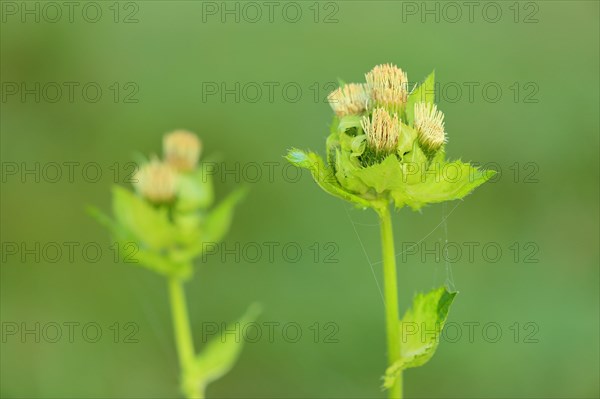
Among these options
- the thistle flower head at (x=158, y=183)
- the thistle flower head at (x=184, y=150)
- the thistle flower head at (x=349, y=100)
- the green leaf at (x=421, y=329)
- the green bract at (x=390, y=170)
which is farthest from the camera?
the thistle flower head at (x=184, y=150)

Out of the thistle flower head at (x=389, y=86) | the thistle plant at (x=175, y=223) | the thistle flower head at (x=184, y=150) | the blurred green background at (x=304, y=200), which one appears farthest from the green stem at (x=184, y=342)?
the blurred green background at (x=304, y=200)

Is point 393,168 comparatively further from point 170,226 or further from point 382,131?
point 170,226

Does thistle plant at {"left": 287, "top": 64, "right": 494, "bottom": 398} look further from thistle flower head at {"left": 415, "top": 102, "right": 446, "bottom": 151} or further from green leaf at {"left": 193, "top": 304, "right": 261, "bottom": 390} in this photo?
green leaf at {"left": 193, "top": 304, "right": 261, "bottom": 390}

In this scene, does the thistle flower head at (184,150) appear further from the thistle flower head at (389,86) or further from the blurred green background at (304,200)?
the blurred green background at (304,200)

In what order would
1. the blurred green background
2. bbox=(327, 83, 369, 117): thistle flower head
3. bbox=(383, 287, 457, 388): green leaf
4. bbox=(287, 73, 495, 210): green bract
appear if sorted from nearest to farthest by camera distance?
bbox=(383, 287, 457, 388): green leaf, bbox=(287, 73, 495, 210): green bract, bbox=(327, 83, 369, 117): thistle flower head, the blurred green background

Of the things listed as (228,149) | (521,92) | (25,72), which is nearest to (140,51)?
(25,72)

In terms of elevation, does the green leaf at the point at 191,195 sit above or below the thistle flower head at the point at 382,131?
below

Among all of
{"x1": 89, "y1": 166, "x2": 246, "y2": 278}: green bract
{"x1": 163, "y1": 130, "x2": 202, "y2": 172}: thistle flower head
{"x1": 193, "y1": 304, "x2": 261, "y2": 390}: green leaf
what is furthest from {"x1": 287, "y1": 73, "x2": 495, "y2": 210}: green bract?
{"x1": 193, "y1": 304, "x2": 261, "y2": 390}: green leaf
